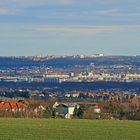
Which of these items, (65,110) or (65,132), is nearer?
(65,132)

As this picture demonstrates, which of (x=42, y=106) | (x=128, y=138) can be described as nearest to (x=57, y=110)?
(x=42, y=106)

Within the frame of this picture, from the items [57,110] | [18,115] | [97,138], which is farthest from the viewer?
[57,110]

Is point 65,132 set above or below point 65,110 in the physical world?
above

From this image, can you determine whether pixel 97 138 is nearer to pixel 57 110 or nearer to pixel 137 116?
pixel 137 116

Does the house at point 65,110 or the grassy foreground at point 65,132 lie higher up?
the grassy foreground at point 65,132

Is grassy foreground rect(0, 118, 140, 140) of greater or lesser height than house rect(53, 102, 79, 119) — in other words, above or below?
above

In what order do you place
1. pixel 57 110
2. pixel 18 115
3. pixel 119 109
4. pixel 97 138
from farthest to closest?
pixel 57 110 → pixel 119 109 → pixel 18 115 → pixel 97 138

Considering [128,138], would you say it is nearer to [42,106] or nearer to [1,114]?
[1,114]

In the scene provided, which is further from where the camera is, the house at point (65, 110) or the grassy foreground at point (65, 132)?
the house at point (65, 110)

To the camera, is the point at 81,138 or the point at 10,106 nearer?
the point at 81,138

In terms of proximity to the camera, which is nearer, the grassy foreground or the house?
the grassy foreground
